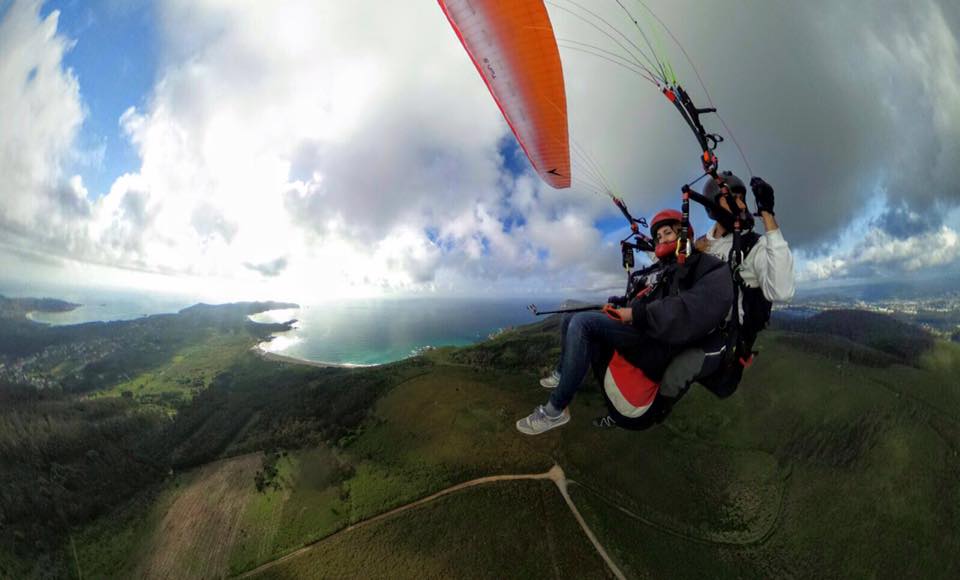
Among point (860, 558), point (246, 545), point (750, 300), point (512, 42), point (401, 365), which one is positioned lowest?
point (860, 558)

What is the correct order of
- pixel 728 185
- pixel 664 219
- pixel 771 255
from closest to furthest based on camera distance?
pixel 771 255 < pixel 728 185 < pixel 664 219

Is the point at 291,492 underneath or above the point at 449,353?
underneath

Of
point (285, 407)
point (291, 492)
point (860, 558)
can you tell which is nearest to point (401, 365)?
point (285, 407)

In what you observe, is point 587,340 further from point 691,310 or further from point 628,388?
point 691,310

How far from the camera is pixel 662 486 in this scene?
35.8 metres

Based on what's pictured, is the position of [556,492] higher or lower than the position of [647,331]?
lower

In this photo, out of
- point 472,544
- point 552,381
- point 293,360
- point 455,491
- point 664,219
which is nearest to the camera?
point 664,219

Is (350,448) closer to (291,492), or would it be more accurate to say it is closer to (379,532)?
(291,492)

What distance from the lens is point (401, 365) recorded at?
73.3 meters

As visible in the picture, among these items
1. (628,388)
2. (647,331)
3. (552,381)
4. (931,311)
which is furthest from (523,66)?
(931,311)

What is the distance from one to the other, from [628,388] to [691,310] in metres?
1.58

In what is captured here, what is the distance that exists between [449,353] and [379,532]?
171 feet

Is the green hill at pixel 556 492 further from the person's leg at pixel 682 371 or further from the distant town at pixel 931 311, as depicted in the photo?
the distant town at pixel 931 311

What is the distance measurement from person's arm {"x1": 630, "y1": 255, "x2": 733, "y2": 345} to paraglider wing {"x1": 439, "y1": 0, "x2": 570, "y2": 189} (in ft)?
16.4
